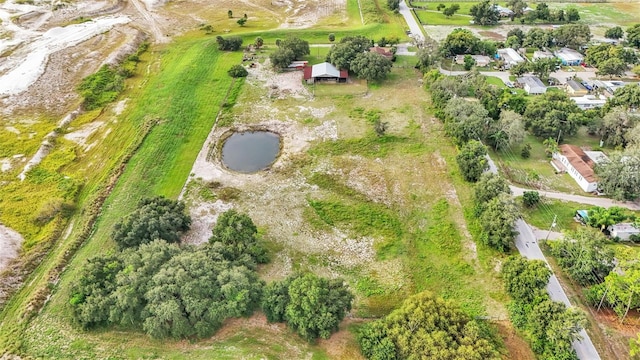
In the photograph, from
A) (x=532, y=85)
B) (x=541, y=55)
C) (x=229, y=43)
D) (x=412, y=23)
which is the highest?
(x=229, y=43)

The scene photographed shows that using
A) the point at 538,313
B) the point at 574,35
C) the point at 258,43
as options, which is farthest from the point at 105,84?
the point at 574,35

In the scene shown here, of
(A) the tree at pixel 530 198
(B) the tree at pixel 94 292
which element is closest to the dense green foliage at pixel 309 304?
(B) the tree at pixel 94 292

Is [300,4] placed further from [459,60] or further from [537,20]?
[537,20]

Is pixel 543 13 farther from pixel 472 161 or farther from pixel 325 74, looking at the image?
pixel 472 161

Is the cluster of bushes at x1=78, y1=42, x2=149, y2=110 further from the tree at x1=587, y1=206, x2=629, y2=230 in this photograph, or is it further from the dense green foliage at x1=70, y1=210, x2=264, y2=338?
the tree at x1=587, y1=206, x2=629, y2=230

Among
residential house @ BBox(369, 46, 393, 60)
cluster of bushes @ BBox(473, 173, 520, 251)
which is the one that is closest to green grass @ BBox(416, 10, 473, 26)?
residential house @ BBox(369, 46, 393, 60)

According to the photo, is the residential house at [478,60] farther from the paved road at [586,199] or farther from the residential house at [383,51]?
the paved road at [586,199]

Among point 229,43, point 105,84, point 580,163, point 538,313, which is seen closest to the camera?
point 538,313
